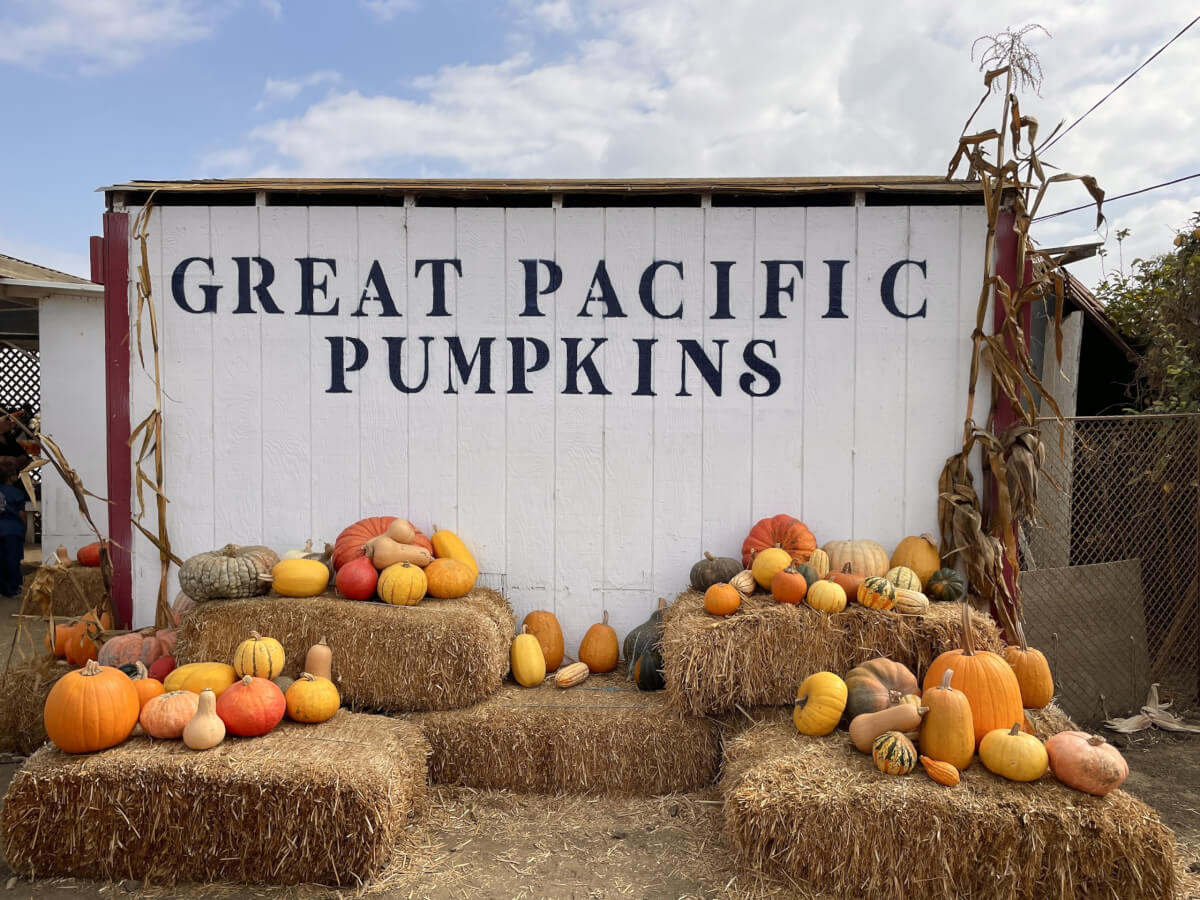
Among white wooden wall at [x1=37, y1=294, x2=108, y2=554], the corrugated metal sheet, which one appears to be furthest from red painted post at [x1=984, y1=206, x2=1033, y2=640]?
the corrugated metal sheet

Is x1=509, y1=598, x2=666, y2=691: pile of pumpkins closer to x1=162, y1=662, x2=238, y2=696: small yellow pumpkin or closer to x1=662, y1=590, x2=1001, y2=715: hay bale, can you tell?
x1=662, y1=590, x2=1001, y2=715: hay bale

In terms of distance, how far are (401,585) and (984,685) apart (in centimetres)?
307

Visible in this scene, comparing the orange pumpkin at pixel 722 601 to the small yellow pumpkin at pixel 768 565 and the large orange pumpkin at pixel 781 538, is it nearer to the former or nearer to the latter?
the small yellow pumpkin at pixel 768 565

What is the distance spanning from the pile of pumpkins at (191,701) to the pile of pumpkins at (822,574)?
2.20m

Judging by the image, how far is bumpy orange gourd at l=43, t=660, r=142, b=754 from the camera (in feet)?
11.4

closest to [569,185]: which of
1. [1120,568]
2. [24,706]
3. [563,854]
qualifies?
[563,854]

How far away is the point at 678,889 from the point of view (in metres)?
3.38

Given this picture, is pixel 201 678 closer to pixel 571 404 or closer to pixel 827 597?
pixel 571 404

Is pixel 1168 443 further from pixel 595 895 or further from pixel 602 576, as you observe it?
pixel 595 895

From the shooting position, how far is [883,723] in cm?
346

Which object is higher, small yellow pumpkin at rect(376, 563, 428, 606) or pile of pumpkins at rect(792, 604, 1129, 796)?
small yellow pumpkin at rect(376, 563, 428, 606)

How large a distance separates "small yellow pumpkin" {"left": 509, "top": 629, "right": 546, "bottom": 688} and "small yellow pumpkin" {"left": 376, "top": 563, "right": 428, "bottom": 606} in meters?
0.68

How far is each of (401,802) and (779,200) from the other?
160 inches

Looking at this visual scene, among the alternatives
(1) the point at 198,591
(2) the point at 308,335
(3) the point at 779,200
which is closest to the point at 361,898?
(1) the point at 198,591
